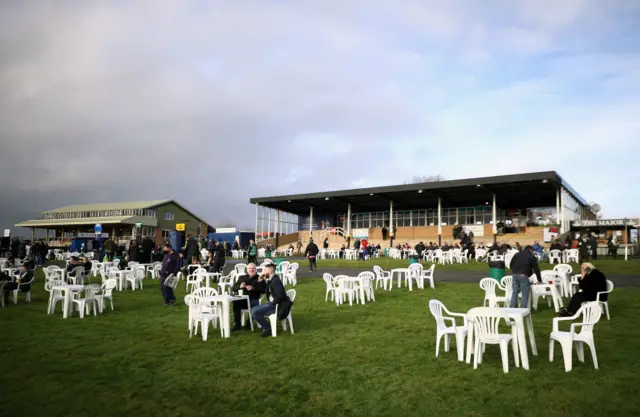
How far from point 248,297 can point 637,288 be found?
38.4 feet

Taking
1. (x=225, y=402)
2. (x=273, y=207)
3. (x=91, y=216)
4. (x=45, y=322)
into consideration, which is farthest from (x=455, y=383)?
(x=91, y=216)

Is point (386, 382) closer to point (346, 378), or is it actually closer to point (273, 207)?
point (346, 378)

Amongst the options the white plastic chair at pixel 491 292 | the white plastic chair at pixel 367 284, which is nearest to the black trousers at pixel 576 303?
the white plastic chair at pixel 491 292

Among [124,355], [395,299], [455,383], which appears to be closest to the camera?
[455,383]

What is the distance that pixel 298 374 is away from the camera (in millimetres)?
5746

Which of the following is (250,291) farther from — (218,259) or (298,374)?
(218,259)

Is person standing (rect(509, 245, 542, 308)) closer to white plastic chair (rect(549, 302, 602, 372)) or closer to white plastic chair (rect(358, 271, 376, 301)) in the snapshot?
white plastic chair (rect(549, 302, 602, 372))

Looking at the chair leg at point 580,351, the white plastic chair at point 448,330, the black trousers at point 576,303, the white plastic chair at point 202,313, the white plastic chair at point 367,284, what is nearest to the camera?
the chair leg at point 580,351

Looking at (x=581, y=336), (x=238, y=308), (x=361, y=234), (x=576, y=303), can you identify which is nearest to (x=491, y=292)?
(x=576, y=303)

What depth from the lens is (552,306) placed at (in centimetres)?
1104

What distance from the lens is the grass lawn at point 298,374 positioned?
462 centimetres

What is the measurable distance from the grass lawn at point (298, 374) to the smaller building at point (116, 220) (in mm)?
47352

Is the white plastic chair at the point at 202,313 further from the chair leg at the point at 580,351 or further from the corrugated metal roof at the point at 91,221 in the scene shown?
the corrugated metal roof at the point at 91,221

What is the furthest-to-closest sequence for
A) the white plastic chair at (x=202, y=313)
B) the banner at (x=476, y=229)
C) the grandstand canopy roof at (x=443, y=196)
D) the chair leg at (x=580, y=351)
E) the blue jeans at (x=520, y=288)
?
the banner at (x=476, y=229)
the grandstand canopy roof at (x=443, y=196)
the blue jeans at (x=520, y=288)
the white plastic chair at (x=202, y=313)
the chair leg at (x=580, y=351)
